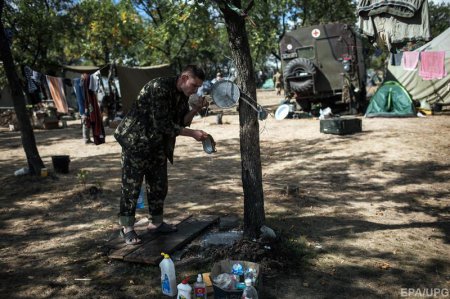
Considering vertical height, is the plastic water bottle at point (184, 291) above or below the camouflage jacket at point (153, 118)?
below

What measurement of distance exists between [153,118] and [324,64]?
11.3m

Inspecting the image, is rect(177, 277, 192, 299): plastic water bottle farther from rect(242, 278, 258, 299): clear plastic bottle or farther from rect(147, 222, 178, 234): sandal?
rect(147, 222, 178, 234): sandal

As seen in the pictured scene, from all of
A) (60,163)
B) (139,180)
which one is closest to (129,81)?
(60,163)

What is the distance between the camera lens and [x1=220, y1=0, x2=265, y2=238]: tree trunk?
349 centimetres

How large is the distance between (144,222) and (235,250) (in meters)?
1.47

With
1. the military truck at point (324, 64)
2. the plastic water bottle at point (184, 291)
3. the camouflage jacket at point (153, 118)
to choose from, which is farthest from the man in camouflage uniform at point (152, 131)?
the military truck at point (324, 64)

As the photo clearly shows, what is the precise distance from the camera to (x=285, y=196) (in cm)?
548

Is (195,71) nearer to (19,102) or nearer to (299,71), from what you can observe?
(19,102)

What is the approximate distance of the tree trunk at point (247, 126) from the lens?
349 centimetres

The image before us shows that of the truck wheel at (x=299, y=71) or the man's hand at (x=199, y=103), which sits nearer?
the man's hand at (x=199, y=103)

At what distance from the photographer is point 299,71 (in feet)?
44.0

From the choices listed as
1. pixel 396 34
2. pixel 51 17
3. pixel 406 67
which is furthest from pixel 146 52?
pixel 396 34

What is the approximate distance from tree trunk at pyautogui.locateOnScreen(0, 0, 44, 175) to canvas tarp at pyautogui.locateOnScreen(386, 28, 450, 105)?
11.9 m

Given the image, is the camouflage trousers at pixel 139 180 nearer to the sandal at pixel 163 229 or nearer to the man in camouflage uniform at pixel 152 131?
the man in camouflage uniform at pixel 152 131
